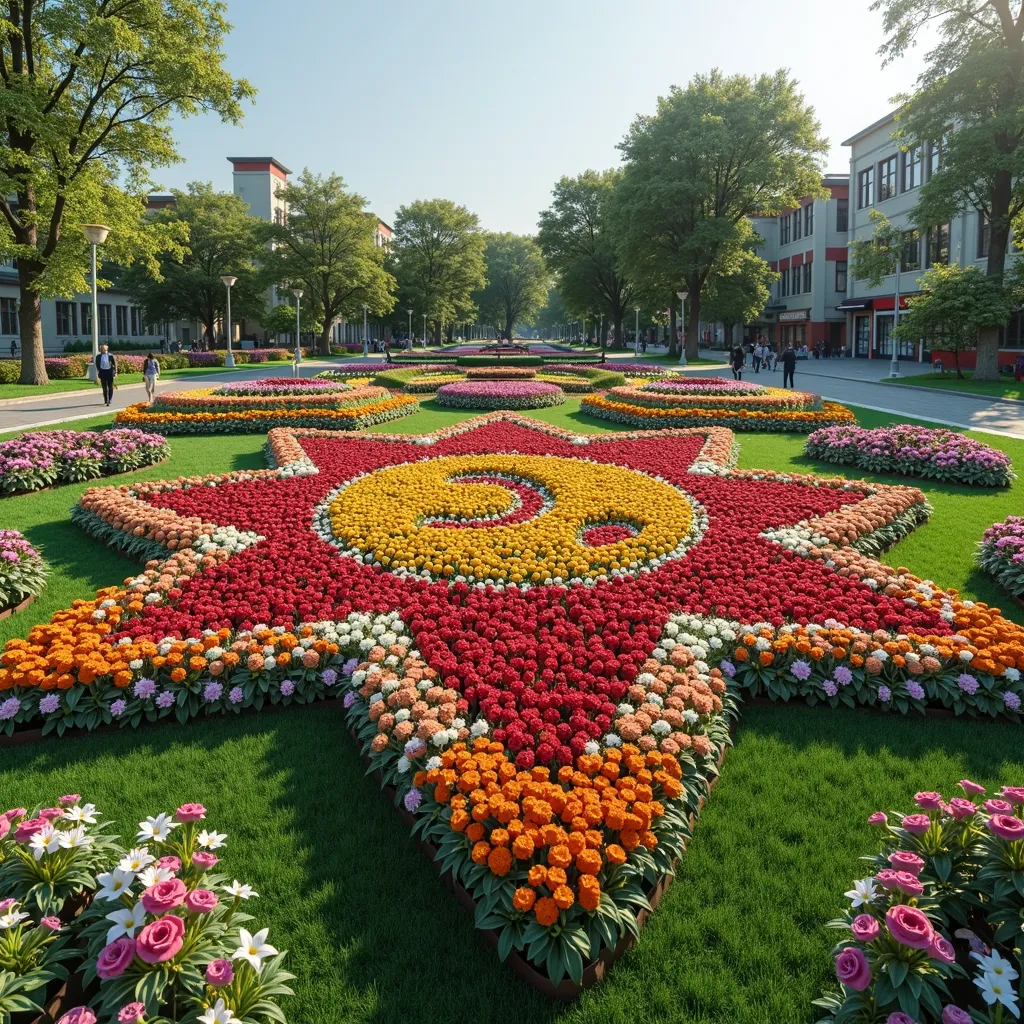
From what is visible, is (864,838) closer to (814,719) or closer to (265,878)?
(814,719)

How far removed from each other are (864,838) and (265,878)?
2.91 metres

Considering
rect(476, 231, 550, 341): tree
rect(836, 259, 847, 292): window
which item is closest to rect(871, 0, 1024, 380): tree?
rect(836, 259, 847, 292): window

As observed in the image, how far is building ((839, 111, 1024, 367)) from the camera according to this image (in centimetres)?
3584

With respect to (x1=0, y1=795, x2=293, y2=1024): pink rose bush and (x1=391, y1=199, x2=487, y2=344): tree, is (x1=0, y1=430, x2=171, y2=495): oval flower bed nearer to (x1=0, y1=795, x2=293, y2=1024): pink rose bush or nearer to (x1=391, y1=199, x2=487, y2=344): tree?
(x1=0, y1=795, x2=293, y2=1024): pink rose bush

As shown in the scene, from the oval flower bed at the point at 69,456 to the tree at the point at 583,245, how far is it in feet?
157

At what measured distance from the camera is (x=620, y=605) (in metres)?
5.66

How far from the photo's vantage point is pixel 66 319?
49375 mm

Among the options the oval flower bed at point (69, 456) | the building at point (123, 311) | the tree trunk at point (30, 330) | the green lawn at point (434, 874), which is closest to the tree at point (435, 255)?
the building at point (123, 311)

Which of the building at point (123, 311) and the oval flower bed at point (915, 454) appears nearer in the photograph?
the oval flower bed at point (915, 454)

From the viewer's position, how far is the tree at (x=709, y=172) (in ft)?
118

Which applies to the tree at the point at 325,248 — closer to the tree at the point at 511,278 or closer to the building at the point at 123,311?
the building at the point at 123,311

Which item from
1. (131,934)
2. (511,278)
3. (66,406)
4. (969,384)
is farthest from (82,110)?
(511,278)

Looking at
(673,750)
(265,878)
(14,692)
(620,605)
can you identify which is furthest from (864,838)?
(14,692)

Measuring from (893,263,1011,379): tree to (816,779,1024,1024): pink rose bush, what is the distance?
93.5 ft
